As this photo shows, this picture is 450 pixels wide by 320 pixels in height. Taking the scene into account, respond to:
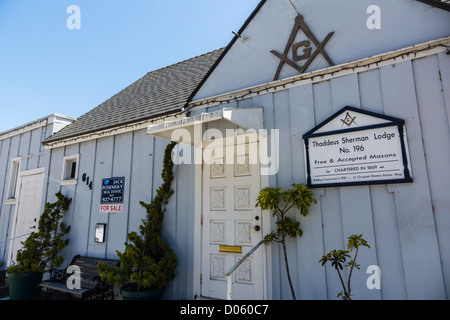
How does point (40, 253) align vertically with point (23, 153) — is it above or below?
below

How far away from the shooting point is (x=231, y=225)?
4766mm

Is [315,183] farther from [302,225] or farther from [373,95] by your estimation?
[373,95]

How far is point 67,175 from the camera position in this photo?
771cm

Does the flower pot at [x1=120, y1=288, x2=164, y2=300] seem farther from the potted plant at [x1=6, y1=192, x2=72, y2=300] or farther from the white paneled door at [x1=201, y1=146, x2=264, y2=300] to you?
the potted plant at [x1=6, y1=192, x2=72, y2=300]

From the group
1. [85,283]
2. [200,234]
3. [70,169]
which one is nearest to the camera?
[200,234]

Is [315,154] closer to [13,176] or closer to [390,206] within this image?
[390,206]

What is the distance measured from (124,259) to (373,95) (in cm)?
480

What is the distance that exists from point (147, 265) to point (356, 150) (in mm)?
3844

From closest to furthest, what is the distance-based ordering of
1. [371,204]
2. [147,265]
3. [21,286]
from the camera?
[371,204]
[147,265]
[21,286]

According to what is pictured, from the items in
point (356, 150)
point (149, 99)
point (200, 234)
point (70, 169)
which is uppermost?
point (149, 99)

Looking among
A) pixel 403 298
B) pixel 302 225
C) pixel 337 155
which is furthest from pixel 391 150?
pixel 403 298

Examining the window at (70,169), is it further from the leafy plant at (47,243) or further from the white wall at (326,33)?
the white wall at (326,33)

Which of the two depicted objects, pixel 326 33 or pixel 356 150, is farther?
pixel 326 33

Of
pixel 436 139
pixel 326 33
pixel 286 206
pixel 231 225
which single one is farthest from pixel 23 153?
pixel 436 139
